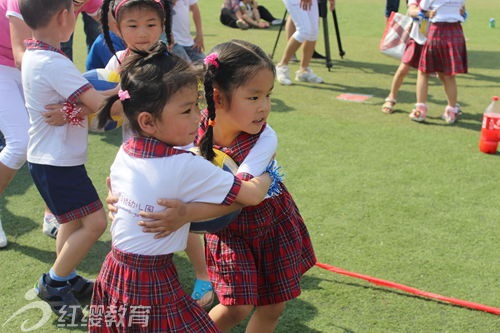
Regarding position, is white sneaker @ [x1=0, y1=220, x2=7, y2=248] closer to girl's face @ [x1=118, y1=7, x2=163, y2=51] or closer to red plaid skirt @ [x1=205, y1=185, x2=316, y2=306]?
girl's face @ [x1=118, y1=7, x2=163, y2=51]

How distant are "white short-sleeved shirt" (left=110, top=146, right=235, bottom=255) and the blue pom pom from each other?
1.01 feet

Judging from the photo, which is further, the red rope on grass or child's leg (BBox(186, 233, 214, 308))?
child's leg (BBox(186, 233, 214, 308))

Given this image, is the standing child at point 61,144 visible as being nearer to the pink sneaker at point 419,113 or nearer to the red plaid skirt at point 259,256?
the red plaid skirt at point 259,256

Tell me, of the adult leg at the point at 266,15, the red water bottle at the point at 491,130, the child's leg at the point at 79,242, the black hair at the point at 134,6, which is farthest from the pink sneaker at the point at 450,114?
the adult leg at the point at 266,15

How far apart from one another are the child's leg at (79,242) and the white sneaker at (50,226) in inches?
32.7

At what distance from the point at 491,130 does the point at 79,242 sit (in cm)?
376

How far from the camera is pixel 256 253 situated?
102 inches

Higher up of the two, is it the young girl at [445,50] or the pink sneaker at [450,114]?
the young girl at [445,50]

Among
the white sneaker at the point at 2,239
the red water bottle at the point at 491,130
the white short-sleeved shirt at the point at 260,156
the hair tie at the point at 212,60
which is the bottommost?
the white sneaker at the point at 2,239

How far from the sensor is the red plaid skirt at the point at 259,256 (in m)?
2.52

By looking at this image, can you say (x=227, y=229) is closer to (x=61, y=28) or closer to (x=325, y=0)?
(x=61, y=28)

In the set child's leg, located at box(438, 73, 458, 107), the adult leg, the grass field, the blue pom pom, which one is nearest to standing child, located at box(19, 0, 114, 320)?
the grass field

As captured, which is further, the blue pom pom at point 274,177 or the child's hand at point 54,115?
the child's hand at point 54,115

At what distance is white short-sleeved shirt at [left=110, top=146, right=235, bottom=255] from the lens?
207cm
